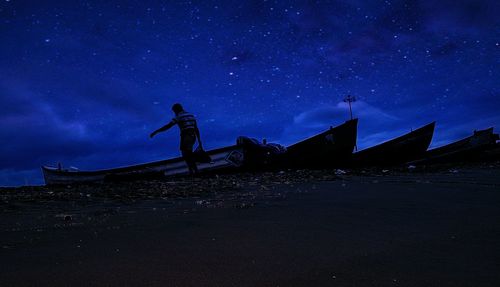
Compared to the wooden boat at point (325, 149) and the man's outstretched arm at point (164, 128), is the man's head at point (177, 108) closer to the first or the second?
the man's outstretched arm at point (164, 128)

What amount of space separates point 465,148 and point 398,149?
486cm

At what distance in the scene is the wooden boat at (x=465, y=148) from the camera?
17.5 metres

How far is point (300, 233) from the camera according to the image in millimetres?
2143

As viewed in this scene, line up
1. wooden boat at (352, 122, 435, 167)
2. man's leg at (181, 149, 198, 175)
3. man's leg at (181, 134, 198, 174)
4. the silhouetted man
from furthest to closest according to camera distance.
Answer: wooden boat at (352, 122, 435, 167) < man's leg at (181, 149, 198, 175) < man's leg at (181, 134, 198, 174) < the silhouetted man

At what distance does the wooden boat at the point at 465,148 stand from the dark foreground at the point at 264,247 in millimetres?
16285

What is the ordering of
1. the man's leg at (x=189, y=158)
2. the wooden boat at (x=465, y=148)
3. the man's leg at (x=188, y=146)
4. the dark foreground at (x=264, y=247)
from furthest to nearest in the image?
the wooden boat at (x=465, y=148) → the man's leg at (x=189, y=158) → the man's leg at (x=188, y=146) → the dark foreground at (x=264, y=247)

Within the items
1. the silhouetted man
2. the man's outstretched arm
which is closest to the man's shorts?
the silhouetted man

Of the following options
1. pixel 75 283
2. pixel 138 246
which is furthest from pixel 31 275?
pixel 138 246

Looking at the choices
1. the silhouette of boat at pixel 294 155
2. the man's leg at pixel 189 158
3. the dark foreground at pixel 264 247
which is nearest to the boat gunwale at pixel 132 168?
the silhouette of boat at pixel 294 155

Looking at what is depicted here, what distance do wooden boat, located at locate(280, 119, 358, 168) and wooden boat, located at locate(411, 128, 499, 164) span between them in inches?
191

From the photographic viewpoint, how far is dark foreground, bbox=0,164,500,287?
1.31 meters

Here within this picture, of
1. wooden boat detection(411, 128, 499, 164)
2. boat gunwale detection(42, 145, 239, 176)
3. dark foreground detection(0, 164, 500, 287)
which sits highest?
boat gunwale detection(42, 145, 239, 176)

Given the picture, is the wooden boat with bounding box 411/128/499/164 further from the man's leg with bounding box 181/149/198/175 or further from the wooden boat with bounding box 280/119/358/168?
the man's leg with bounding box 181/149/198/175

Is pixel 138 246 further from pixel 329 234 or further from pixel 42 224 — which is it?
pixel 42 224
